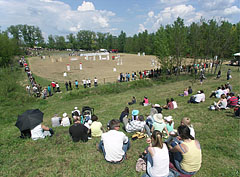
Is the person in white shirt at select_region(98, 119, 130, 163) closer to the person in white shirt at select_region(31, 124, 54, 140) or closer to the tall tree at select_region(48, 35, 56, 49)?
the person in white shirt at select_region(31, 124, 54, 140)

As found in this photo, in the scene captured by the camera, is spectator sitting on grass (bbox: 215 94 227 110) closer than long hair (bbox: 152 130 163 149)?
No

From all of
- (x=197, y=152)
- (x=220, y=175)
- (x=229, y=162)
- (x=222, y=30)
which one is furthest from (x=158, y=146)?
(x=222, y=30)

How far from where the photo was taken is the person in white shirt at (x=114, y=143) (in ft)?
13.8

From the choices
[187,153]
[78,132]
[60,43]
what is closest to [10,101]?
[78,132]

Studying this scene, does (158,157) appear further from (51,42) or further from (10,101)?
(51,42)

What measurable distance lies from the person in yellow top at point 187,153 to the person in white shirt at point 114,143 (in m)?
1.38

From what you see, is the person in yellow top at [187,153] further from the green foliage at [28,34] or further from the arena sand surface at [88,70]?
the green foliage at [28,34]

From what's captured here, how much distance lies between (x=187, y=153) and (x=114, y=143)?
73.0 inches

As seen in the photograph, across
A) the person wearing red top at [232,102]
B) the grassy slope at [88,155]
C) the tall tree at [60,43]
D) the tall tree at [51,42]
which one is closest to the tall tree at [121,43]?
the tall tree at [60,43]

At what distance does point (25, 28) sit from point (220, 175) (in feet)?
487

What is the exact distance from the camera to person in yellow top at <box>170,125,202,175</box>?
354 cm

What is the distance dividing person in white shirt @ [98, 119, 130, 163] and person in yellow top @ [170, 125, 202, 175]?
1382mm

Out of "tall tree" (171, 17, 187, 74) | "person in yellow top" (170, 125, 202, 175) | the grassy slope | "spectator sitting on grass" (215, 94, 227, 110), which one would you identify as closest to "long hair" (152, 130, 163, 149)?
"person in yellow top" (170, 125, 202, 175)

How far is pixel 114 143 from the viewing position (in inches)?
165
